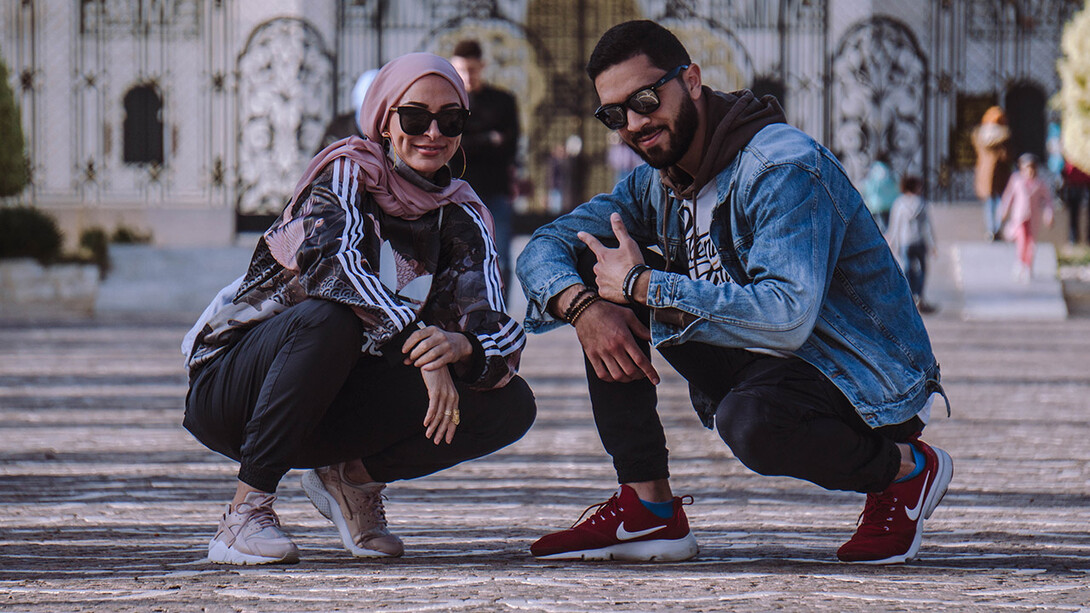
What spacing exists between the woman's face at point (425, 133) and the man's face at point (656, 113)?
1.21 feet

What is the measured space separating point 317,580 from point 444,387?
0.51 metres

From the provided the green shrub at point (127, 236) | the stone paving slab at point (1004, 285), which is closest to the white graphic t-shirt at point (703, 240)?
the stone paving slab at point (1004, 285)

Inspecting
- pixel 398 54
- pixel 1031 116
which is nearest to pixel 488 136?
pixel 398 54

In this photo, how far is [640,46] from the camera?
3197 mm

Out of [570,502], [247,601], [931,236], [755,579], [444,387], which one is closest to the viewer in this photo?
[247,601]

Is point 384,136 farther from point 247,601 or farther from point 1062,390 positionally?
point 1062,390

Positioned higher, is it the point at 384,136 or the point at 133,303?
the point at 384,136

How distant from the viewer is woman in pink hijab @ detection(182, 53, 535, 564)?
10.1 feet

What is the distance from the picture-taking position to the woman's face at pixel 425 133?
3307mm

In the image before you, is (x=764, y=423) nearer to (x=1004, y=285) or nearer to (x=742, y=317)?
(x=742, y=317)

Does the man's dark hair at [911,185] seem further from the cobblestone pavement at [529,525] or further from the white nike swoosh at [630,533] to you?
the white nike swoosh at [630,533]

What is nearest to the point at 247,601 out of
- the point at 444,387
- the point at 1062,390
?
the point at 444,387

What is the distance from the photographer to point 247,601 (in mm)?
2674

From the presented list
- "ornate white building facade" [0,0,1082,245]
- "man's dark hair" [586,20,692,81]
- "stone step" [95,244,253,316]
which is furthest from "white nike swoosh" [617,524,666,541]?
Answer: "ornate white building facade" [0,0,1082,245]
